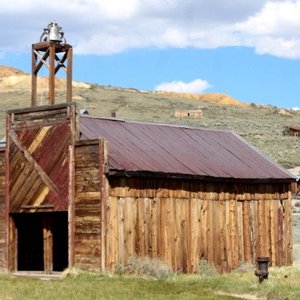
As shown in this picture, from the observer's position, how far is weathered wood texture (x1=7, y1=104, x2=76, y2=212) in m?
22.9

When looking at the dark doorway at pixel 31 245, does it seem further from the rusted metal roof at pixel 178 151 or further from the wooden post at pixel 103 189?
the wooden post at pixel 103 189

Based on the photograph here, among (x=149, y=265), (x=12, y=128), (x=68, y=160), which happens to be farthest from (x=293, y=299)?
(x=12, y=128)

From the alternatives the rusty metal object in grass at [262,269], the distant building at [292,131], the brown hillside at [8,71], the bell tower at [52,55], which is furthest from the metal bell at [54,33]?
the brown hillside at [8,71]

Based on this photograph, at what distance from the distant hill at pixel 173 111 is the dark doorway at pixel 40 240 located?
33.8 m

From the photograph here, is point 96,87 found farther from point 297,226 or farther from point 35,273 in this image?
point 35,273

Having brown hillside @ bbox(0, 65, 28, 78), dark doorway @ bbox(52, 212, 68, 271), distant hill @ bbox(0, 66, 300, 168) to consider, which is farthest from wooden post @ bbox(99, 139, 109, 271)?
brown hillside @ bbox(0, 65, 28, 78)

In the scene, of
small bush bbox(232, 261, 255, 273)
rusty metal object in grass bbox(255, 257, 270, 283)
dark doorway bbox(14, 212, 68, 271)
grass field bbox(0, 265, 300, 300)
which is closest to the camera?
grass field bbox(0, 265, 300, 300)

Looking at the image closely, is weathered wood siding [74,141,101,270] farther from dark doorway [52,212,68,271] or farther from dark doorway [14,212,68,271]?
dark doorway [52,212,68,271]

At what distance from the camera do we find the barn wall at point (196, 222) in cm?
2247

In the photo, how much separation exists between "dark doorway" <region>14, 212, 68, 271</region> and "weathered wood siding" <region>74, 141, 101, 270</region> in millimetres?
1653

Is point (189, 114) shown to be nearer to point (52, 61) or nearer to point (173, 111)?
point (173, 111)

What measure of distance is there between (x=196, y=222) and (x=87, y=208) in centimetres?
388

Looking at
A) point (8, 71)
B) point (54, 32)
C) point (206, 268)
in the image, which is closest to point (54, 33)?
point (54, 32)

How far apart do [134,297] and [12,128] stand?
29.2 ft
